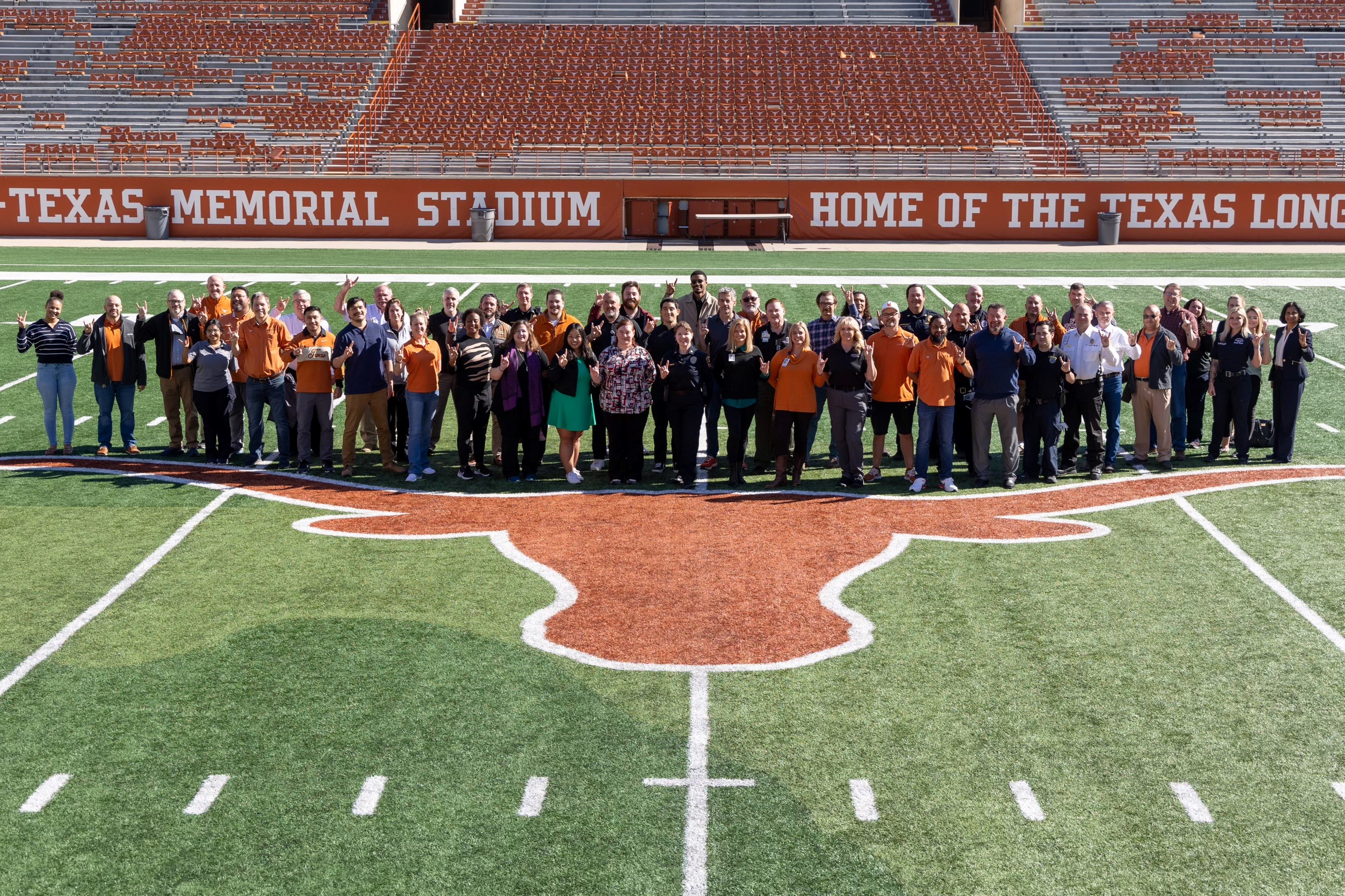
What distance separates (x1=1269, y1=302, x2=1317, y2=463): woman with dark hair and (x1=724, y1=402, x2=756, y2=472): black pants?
584 cm

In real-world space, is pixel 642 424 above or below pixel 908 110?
below

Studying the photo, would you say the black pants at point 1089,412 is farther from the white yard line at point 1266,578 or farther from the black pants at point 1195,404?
the black pants at point 1195,404

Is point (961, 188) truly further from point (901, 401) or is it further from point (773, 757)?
point (773, 757)

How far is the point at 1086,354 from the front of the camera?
1405 centimetres

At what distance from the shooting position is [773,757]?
7.84m

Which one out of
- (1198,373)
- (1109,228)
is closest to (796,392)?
(1198,373)

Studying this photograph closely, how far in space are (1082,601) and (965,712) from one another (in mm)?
2438

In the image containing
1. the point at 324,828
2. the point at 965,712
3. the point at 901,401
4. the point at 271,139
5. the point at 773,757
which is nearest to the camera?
the point at 324,828

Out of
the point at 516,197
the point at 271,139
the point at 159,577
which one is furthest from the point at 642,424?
the point at 271,139

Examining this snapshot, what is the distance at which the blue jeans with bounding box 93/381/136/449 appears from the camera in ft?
50.3

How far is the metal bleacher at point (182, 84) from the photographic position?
132 feet

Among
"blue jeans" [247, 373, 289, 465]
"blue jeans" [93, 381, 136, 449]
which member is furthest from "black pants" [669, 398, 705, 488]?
"blue jeans" [93, 381, 136, 449]

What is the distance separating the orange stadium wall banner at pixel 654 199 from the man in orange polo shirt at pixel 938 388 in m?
24.5

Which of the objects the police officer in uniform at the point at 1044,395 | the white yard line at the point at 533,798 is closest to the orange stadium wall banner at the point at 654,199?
the police officer in uniform at the point at 1044,395
